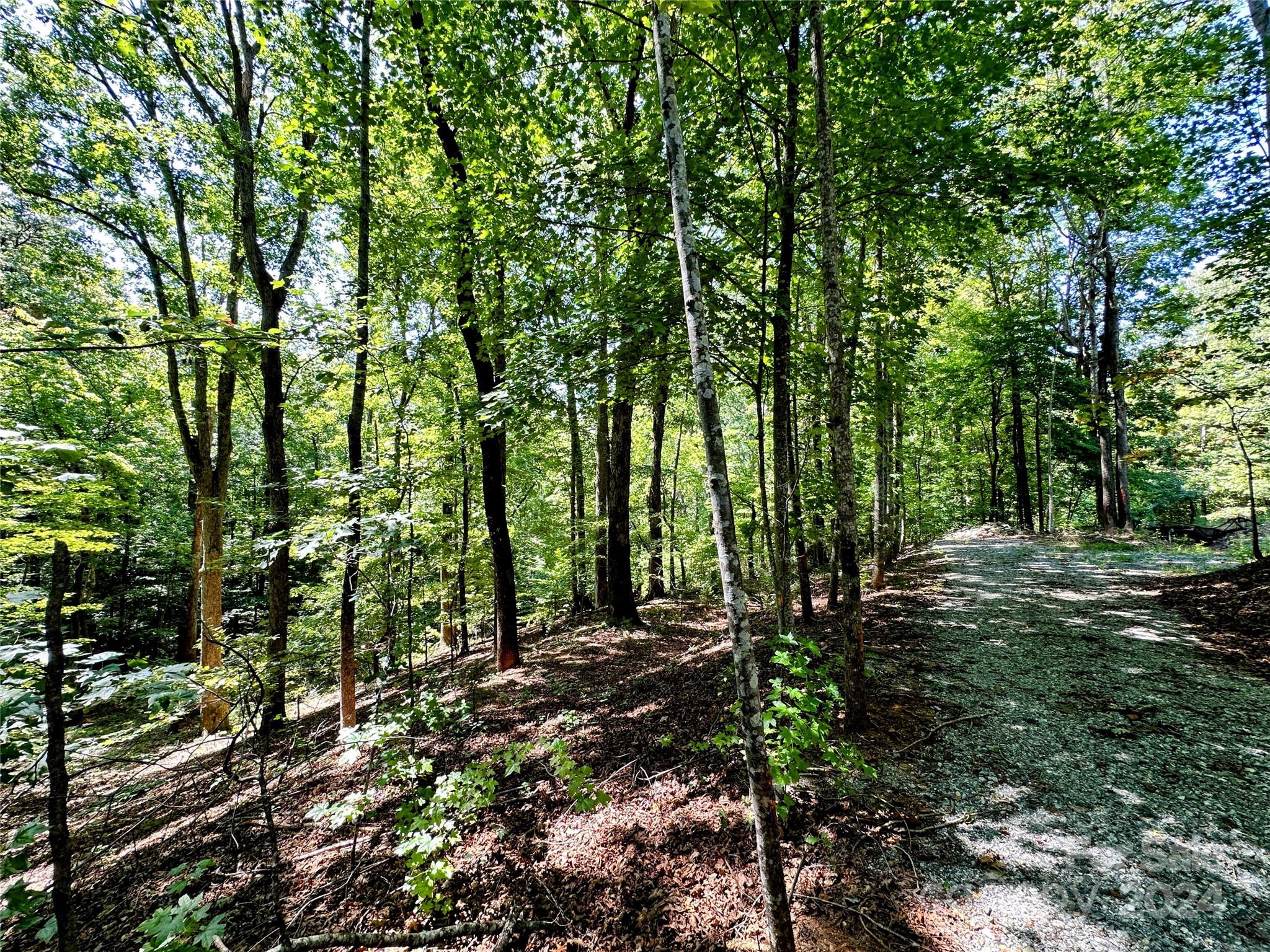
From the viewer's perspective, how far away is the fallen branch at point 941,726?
4.20 m

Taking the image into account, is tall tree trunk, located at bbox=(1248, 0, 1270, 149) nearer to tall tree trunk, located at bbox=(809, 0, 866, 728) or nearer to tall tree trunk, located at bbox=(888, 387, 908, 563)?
tall tree trunk, located at bbox=(888, 387, 908, 563)

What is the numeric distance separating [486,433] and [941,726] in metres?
6.05

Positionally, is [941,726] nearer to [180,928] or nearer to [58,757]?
[180,928]

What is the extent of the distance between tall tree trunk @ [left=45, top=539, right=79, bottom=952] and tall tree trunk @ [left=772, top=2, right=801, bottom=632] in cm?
496

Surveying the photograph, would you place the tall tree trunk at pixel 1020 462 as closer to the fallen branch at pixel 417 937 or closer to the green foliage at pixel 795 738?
the green foliage at pixel 795 738

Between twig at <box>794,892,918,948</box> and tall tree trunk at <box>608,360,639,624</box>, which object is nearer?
twig at <box>794,892,918,948</box>

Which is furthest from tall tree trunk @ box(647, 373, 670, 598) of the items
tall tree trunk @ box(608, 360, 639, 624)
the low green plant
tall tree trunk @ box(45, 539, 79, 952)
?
the low green plant

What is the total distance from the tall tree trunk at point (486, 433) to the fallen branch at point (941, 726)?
223 inches

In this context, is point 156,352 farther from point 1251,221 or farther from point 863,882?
point 1251,221

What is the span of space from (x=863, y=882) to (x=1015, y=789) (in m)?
1.63

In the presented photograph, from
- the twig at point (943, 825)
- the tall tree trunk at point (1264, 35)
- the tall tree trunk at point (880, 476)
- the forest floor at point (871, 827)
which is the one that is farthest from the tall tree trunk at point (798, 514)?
the tall tree trunk at point (1264, 35)

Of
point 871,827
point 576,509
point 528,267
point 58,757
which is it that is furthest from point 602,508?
point 58,757

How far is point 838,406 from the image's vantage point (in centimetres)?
436

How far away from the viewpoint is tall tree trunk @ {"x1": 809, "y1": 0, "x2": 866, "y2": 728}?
13.6 feet
